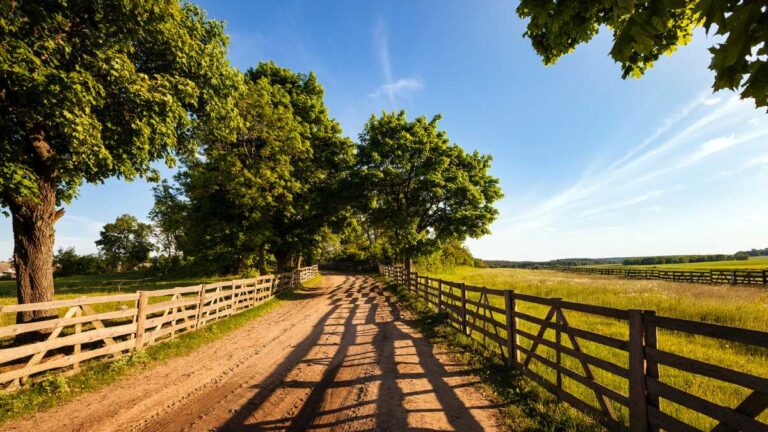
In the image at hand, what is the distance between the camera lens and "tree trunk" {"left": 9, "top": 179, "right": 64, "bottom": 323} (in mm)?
8328

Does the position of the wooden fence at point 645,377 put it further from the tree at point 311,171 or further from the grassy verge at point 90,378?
the tree at point 311,171

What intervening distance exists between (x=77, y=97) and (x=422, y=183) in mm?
17579

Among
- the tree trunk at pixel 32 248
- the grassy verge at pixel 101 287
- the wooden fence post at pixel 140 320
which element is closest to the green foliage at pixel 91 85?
the tree trunk at pixel 32 248

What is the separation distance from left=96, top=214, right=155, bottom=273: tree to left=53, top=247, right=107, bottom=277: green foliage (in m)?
8.05

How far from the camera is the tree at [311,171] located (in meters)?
22.3

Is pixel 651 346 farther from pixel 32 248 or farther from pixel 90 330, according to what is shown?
pixel 32 248

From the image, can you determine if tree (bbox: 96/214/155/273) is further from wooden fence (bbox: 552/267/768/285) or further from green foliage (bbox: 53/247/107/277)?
wooden fence (bbox: 552/267/768/285)

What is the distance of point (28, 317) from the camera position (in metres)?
7.96

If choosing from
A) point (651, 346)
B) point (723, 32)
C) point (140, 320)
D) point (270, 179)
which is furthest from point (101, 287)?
point (723, 32)

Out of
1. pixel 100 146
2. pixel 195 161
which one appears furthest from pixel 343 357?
pixel 195 161

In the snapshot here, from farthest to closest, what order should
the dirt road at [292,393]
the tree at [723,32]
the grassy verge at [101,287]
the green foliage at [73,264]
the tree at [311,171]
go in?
the green foliage at [73,264]
the tree at [311,171]
the grassy verge at [101,287]
the dirt road at [292,393]
the tree at [723,32]

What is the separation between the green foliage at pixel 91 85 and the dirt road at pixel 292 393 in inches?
213

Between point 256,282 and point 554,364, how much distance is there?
1475 centimetres

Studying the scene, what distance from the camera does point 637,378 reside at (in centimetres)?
406
